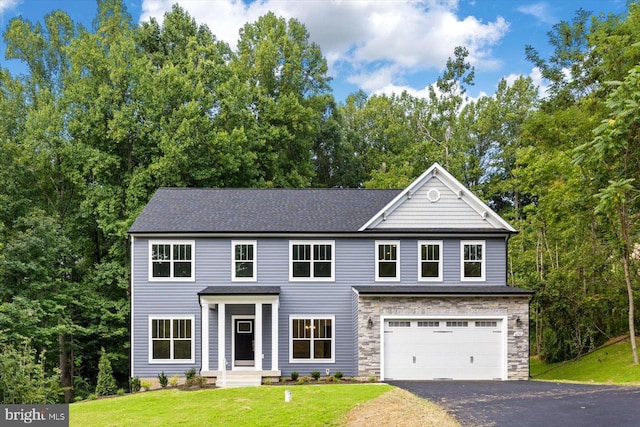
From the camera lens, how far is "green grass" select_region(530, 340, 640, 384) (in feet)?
71.6

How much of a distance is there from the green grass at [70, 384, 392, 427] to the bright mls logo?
1.65ft

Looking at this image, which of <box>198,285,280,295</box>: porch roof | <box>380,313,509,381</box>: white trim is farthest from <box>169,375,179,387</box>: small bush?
<box>380,313,509,381</box>: white trim

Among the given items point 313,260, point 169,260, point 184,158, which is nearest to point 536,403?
point 313,260

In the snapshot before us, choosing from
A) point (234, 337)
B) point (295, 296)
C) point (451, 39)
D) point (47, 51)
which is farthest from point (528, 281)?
point (47, 51)

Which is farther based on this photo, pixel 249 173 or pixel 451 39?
pixel 451 39

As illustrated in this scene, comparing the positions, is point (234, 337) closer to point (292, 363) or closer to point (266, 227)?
point (292, 363)

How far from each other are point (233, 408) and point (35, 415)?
4685 mm

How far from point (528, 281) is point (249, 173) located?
16609mm

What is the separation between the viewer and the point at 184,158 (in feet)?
102

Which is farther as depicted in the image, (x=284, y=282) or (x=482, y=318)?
(x=284, y=282)

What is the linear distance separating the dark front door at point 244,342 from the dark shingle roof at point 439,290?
4712mm

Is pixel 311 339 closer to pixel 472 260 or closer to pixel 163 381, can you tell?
pixel 163 381

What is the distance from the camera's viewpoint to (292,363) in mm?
23844

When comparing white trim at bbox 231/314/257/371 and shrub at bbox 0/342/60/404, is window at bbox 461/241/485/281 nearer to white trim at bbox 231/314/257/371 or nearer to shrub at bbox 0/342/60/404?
white trim at bbox 231/314/257/371
